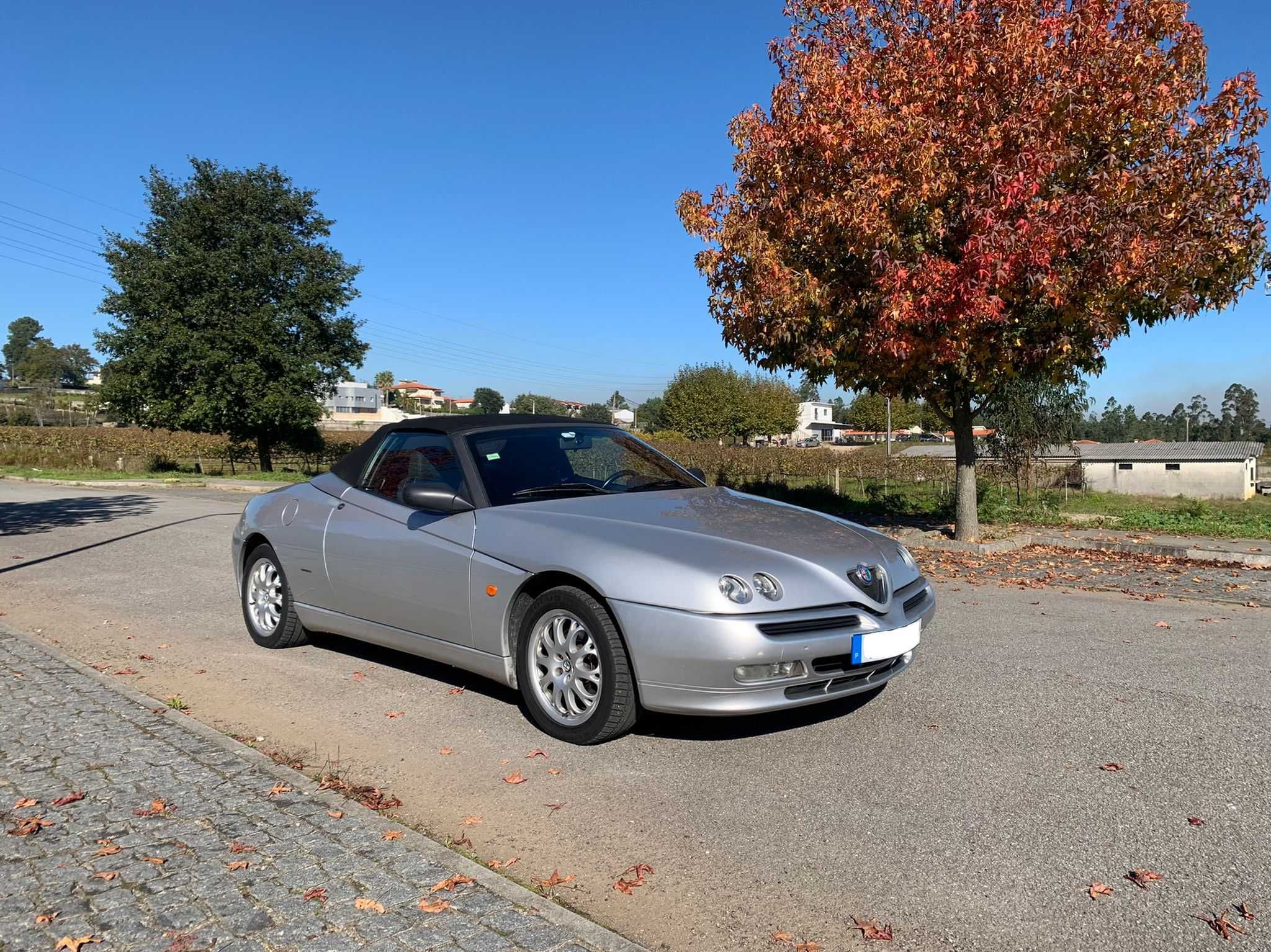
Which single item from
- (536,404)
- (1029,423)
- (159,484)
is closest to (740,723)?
(1029,423)

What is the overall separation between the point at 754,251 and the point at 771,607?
8.70 metres

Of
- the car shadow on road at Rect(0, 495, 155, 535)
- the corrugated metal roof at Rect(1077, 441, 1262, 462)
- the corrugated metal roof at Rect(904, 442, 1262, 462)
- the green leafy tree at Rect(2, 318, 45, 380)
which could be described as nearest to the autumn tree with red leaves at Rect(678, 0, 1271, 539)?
the car shadow on road at Rect(0, 495, 155, 535)

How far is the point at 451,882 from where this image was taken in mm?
→ 2943

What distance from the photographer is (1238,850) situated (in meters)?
3.23

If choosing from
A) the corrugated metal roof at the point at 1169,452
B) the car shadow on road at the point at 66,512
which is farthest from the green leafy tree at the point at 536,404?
the car shadow on road at the point at 66,512

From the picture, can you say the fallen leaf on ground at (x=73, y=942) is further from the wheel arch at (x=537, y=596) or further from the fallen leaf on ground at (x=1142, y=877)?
the fallen leaf on ground at (x=1142, y=877)

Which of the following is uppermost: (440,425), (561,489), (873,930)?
(440,425)

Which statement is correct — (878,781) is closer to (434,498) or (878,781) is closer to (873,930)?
(873,930)

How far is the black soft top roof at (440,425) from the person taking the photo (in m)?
5.43

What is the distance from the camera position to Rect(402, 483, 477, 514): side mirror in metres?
4.76

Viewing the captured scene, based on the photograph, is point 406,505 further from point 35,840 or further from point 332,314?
point 332,314

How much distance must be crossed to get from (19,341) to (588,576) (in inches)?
8370

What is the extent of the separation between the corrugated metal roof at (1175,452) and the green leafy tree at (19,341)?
173 m

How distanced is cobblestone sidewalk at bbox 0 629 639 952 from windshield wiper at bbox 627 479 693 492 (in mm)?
2311
